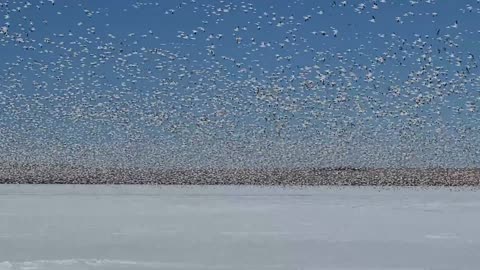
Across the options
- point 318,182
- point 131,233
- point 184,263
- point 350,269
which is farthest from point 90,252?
point 318,182

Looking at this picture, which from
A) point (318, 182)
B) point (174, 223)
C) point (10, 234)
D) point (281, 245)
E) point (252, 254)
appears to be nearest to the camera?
point (252, 254)

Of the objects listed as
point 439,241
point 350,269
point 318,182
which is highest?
point 350,269

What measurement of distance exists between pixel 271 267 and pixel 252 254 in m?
0.89

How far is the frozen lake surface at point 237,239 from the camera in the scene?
8211 mm

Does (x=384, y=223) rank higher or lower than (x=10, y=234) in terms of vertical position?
lower

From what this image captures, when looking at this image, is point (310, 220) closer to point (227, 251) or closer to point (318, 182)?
point (227, 251)

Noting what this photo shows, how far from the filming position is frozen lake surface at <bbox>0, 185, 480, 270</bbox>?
8.21 metres

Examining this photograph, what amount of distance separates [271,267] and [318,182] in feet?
118

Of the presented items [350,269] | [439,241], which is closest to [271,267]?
[350,269]

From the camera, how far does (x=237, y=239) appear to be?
1010cm

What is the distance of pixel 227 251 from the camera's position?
29.5ft

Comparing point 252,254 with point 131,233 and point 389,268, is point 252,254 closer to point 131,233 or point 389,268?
point 389,268

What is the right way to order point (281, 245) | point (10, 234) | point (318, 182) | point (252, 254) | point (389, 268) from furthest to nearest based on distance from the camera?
1. point (318, 182)
2. point (10, 234)
3. point (281, 245)
4. point (252, 254)
5. point (389, 268)

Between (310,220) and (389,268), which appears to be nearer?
(389,268)
